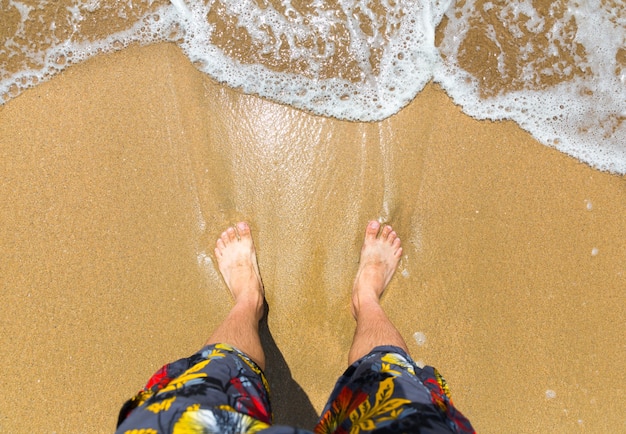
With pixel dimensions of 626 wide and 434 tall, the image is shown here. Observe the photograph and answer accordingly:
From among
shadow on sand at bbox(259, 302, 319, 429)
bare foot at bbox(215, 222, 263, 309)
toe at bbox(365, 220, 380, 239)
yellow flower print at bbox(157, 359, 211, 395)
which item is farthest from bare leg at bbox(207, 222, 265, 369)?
toe at bbox(365, 220, 380, 239)

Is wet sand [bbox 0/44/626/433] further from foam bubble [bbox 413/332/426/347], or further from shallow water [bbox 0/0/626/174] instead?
shallow water [bbox 0/0/626/174]

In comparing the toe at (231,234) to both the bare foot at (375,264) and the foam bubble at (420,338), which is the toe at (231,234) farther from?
the foam bubble at (420,338)

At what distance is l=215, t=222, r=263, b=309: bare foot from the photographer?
2.16 m

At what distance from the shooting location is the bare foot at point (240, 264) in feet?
7.09

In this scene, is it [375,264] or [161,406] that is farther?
[375,264]

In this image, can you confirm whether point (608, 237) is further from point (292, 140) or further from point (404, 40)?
point (292, 140)

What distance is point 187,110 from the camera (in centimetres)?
221

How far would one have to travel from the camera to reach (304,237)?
2209mm

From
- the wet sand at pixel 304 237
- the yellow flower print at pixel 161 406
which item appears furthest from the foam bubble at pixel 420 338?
the yellow flower print at pixel 161 406

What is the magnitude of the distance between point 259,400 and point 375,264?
95 centimetres

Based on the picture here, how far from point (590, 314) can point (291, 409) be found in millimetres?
Result: 1639

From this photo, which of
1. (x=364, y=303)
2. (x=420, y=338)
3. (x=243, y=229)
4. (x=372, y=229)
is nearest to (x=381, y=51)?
(x=372, y=229)

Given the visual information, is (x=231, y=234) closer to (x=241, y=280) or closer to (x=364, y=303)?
(x=241, y=280)

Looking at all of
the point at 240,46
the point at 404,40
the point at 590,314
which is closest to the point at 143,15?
the point at 240,46
